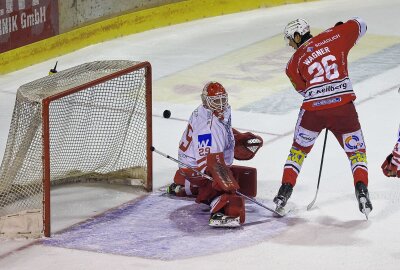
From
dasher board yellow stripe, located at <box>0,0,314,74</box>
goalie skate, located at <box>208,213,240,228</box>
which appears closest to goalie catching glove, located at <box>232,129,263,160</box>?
goalie skate, located at <box>208,213,240,228</box>

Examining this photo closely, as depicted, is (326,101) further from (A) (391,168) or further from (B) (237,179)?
(B) (237,179)

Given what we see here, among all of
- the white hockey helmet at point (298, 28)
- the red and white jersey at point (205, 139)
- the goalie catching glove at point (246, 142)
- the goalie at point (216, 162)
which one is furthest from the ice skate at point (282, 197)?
the white hockey helmet at point (298, 28)

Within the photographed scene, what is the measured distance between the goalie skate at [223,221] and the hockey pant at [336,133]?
0.43m

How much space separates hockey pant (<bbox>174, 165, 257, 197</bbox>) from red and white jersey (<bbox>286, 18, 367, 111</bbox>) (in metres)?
0.60

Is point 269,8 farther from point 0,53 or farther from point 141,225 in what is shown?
point 141,225

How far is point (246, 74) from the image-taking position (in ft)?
34.0

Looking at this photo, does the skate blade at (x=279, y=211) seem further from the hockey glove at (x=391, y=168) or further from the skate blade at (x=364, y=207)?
the hockey glove at (x=391, y=168)

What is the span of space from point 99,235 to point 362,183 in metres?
1.52

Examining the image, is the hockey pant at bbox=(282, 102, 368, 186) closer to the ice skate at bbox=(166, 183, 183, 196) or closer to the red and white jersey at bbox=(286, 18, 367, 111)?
the red and white jersey at bbox=(286, 18, 367, 111)

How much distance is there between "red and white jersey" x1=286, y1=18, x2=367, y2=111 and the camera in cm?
684

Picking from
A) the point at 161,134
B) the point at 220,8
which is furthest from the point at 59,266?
the point at 220,8

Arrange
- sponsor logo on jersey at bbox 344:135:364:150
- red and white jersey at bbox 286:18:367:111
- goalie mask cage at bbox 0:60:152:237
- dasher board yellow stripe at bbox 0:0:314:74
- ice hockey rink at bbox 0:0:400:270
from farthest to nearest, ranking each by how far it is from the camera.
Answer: dasher board yellow stripe at bbox 0:0:314:74 < sponsor logo on jersey at bbox 344:135:364:150 < red and white jersey at bbox 286:18:367:111 < goalie mask cage at bbox 0:60:152:237 < ice hockey rink at bbox 0:0:400:270

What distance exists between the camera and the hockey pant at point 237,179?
23.6 feet

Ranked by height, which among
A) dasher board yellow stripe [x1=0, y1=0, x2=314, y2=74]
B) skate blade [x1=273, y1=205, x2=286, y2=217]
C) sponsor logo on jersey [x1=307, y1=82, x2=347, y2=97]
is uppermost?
dasher board yellow stripe [x1=0, y1=0, x2=314, y2=74]
